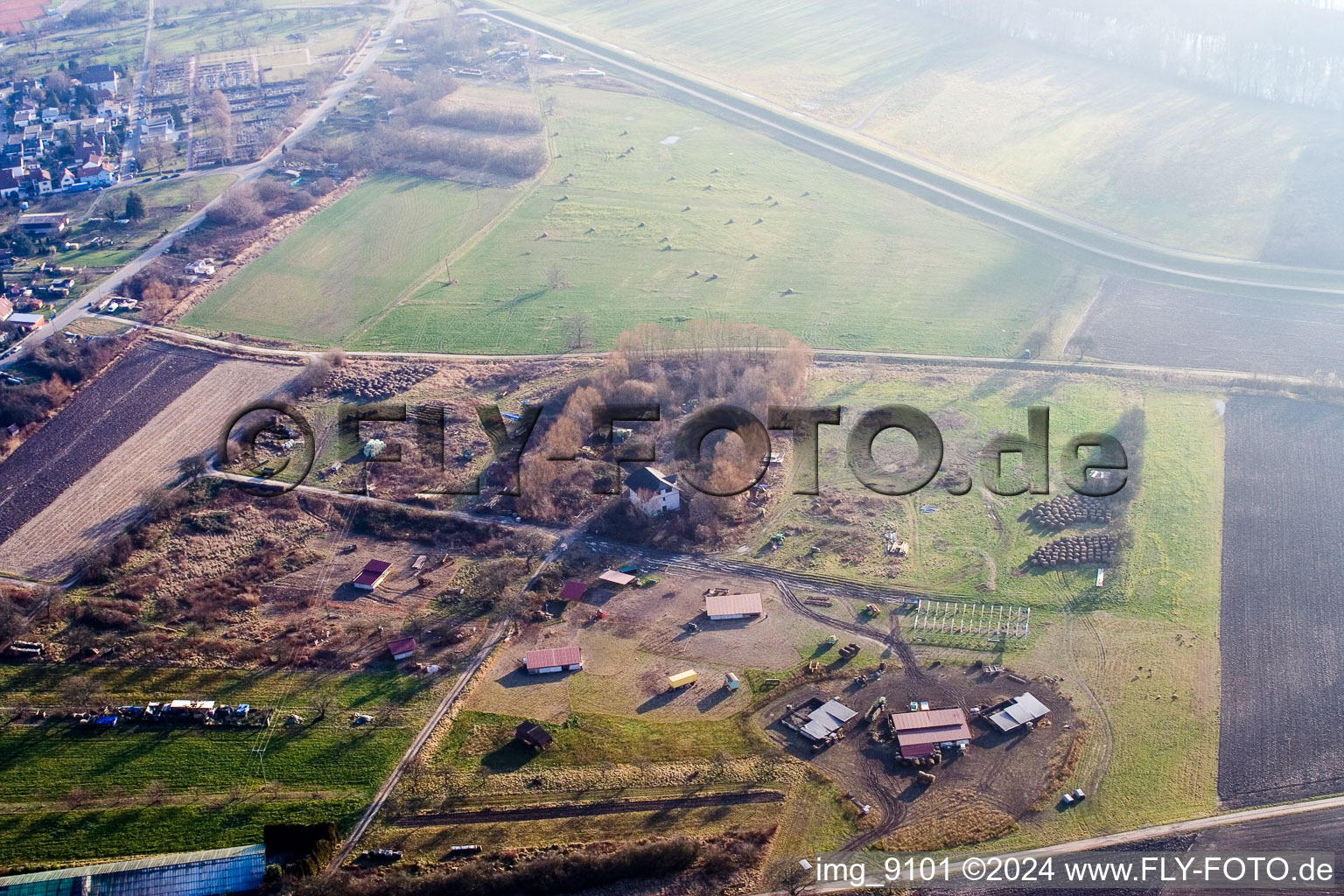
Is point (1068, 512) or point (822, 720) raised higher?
point (1068, 512)

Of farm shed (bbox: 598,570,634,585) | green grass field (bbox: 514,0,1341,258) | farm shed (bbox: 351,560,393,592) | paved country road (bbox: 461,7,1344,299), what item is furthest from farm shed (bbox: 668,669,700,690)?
green grass field (bbox: 514,0,1341,258)

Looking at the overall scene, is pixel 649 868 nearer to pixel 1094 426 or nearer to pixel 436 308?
pixel 1094 426

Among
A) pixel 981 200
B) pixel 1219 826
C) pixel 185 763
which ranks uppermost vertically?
pixel 981 200

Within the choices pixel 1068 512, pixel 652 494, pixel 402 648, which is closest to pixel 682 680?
pixel 402 648

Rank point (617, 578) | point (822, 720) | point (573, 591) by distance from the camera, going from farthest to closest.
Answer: point (617, 578) → point (573, 591) → point (822, 720)

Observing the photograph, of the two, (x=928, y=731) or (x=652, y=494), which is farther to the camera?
(x=652, y=494)

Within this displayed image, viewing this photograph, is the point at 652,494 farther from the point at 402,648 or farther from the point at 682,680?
the point at 402,648

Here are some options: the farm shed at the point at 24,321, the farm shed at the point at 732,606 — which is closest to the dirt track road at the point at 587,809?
the farm shed at the point at 732,606

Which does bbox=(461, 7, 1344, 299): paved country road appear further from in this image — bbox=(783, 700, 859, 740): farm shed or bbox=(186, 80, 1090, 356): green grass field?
bbox=(783, 700, 859, 740): farm shed
